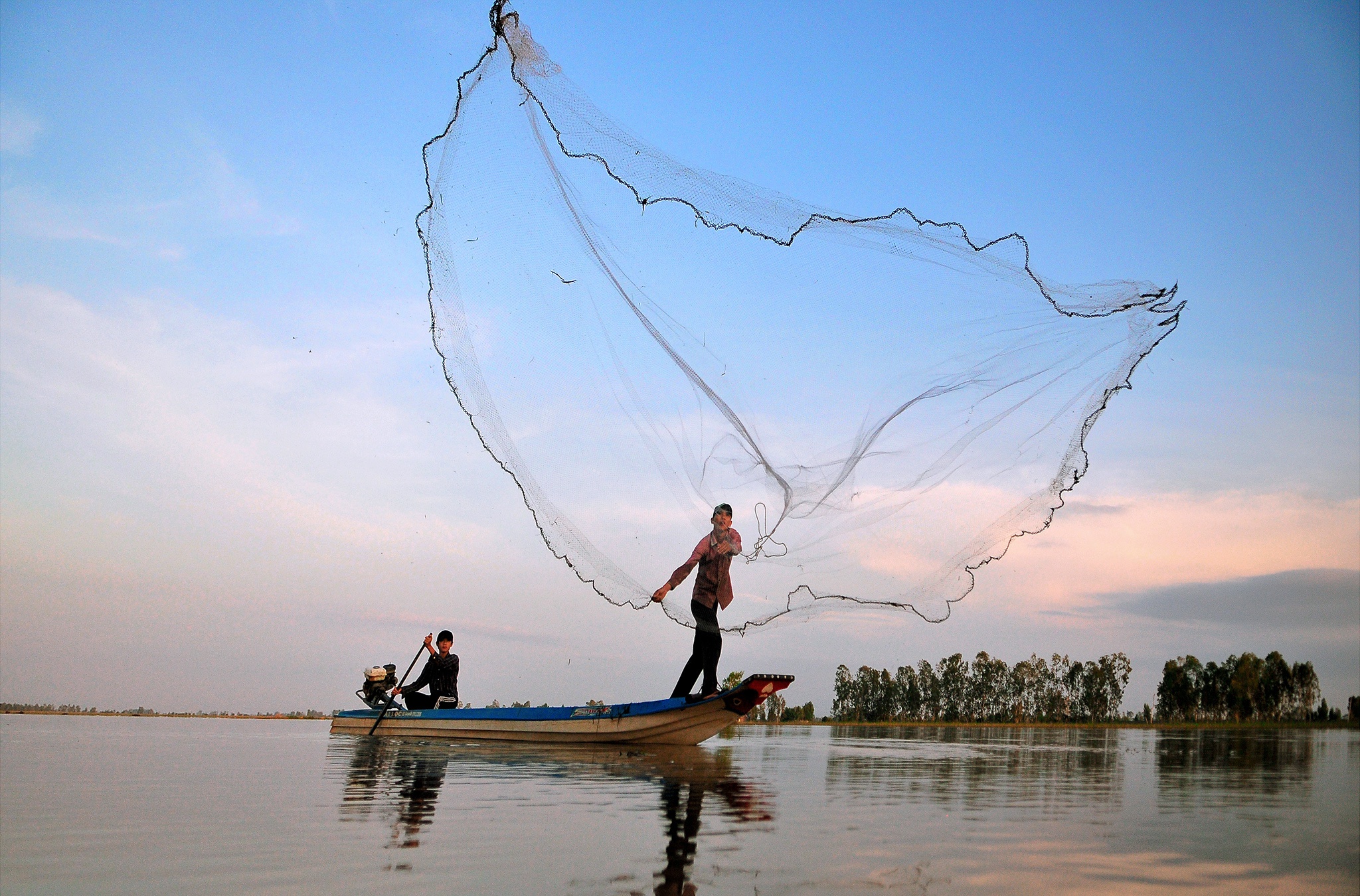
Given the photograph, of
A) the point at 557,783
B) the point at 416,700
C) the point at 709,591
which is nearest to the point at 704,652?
the point at 709,591

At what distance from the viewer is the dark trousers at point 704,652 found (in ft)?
59.8

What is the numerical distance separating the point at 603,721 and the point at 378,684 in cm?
858

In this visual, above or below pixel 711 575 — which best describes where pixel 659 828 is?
below

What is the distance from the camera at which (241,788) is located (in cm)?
1195

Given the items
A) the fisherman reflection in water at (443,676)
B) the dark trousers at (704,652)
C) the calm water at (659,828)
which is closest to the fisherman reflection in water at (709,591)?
the dark trousers at (704,652)

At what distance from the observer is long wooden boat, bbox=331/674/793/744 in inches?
740

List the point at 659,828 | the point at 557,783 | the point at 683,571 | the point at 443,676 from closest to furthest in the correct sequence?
the point at 659,828, the point at 557,783, the point at 683,571, the point at 443,676

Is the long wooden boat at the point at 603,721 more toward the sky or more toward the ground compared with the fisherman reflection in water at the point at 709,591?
more toward the ground

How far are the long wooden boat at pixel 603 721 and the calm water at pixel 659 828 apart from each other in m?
2.08

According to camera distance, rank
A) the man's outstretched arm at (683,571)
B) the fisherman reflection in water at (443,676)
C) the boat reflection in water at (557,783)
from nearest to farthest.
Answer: the boat reflection in water at (557,783)
the man's outstretched arm at (683,571)
the fisherman reflection in water at (443,676)

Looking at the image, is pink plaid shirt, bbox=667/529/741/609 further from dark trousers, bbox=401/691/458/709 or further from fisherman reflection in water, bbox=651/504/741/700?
dark trousers, bbox=401/691/458/709

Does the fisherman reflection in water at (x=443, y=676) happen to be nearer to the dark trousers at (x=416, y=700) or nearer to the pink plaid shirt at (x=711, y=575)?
the dark trousers at (x=416, y=700)

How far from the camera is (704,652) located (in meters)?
18.8

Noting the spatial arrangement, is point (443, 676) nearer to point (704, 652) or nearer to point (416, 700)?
point (416, 700)
